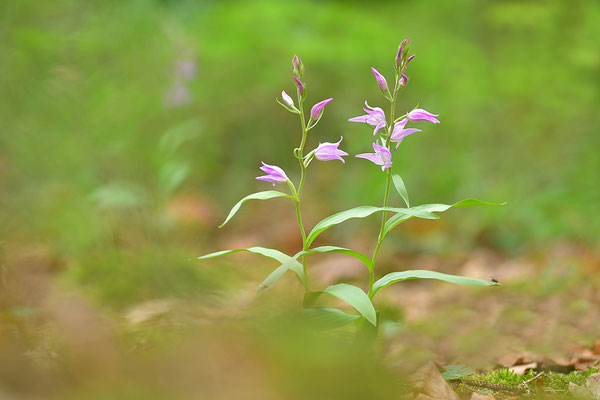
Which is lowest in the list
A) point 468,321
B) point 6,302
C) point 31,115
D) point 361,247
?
point 361,247

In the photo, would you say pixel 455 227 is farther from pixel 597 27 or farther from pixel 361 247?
pixel 597 27

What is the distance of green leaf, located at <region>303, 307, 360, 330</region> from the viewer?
5.03 feet

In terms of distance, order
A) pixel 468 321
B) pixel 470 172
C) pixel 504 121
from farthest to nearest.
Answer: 1. pixel 504 121
2. pixel 470 172
3. pixel 468 321

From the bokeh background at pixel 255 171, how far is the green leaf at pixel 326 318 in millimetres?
71

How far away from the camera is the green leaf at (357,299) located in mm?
1456

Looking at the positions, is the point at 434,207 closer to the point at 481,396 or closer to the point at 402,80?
the point at 402,80

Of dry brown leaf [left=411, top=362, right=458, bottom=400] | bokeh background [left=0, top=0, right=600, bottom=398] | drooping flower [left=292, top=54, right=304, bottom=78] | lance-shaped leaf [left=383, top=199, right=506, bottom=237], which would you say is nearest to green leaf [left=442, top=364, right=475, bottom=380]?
dry brown leaf [left=411, top=362, right=458, bottom=400]

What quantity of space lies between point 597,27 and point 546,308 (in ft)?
11.8

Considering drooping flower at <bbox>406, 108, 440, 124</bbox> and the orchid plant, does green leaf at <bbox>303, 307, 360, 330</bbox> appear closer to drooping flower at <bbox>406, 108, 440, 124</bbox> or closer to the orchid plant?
the orchid plant

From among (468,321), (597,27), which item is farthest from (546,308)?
(597,27)

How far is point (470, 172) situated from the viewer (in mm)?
4871

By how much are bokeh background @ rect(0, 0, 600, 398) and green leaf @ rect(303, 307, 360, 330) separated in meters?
0.07

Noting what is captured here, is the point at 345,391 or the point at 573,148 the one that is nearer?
the point at 345,391

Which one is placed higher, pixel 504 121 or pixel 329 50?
pixel 329 50
